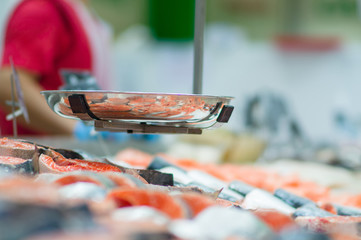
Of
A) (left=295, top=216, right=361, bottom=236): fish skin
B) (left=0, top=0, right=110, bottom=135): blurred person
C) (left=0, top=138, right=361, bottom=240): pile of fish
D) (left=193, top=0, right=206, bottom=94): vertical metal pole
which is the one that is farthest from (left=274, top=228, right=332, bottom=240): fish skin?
(left=0, top=0, right=110, bottom=135): blurred person

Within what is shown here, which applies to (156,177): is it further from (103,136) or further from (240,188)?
(103,136)

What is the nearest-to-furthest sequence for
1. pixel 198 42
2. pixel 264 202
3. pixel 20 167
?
pixel 20 167, pixel 264 202, pixel 198 42

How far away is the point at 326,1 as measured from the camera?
132 inches

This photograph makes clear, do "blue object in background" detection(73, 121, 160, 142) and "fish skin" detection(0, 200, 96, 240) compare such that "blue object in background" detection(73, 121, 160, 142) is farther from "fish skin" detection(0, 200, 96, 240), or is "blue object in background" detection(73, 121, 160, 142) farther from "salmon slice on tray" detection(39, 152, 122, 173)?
"fish skin" detection(0, 200, 96, 240)

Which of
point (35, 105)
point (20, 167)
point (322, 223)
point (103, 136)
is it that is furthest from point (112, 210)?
point (103, 136)

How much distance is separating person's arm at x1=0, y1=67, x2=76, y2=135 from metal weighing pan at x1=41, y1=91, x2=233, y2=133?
92 centimetres

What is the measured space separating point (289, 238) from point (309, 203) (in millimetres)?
458

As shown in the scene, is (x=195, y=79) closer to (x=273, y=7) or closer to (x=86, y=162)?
(x=86, y=162)

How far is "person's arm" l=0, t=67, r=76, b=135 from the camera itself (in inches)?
65.9

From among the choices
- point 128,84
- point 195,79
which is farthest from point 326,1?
point 195,79

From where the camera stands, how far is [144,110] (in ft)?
2.31

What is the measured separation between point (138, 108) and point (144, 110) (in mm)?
12

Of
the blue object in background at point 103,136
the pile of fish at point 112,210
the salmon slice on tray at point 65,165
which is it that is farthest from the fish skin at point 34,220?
the blue object in background at point 103,136

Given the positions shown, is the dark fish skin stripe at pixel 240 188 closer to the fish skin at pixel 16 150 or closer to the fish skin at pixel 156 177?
the fish skin at pixel 156 177
